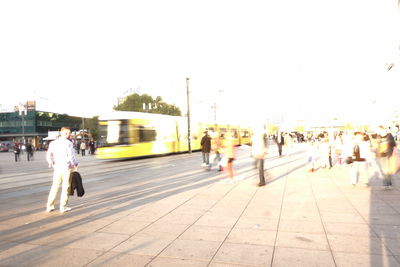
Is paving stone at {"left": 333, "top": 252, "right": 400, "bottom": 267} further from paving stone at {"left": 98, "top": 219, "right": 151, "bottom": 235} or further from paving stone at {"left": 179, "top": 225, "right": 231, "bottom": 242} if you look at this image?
paving stone at {"left": 98, "top": 219, "right": 151, "bottom": 235}

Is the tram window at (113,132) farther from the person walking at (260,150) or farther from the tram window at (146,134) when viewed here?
the person walking at (260,150)

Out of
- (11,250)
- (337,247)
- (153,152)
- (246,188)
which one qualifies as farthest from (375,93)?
(11,250)

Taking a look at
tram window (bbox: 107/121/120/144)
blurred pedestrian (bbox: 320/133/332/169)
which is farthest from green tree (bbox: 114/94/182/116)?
blurred pedestrian (bbox: 320/133/332/169)

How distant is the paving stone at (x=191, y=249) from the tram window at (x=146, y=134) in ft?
54.7

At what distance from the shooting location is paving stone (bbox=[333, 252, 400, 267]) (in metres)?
3.43

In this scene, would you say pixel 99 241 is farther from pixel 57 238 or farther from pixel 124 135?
pixel 124 135

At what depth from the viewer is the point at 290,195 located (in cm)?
743

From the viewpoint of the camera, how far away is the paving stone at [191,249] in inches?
147

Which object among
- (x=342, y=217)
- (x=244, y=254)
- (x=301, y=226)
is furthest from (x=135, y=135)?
(x=244, y=254)

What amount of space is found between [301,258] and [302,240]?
66 centimetres

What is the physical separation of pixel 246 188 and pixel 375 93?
3104 centimetres

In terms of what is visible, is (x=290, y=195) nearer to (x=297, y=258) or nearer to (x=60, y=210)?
(x=297, y=258)

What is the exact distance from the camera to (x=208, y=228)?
15.9 ft

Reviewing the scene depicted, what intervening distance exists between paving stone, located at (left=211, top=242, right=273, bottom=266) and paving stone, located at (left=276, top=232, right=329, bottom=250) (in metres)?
0.31
